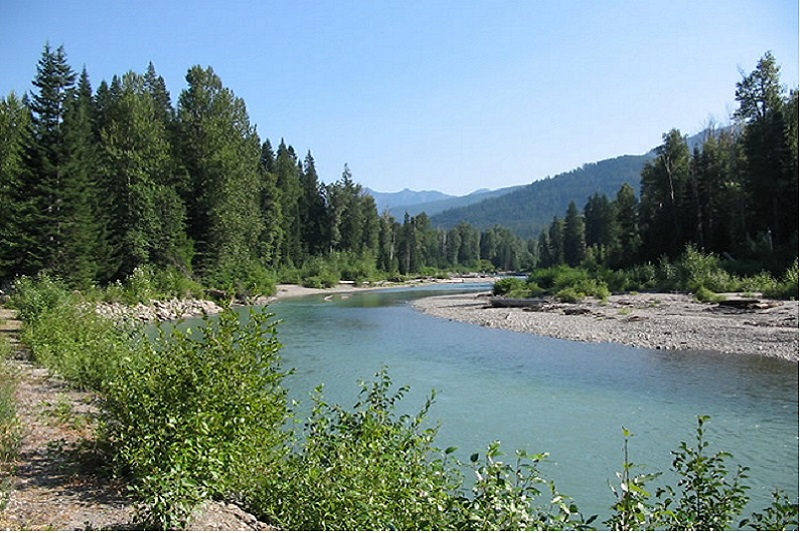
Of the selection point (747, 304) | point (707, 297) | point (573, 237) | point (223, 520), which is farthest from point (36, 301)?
point (573, 237)

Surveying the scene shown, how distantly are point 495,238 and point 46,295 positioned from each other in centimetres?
14192

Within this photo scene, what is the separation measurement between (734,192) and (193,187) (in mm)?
39673

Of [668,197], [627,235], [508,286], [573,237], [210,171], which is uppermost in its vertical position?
[210,171]

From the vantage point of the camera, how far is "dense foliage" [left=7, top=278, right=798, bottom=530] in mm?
3957

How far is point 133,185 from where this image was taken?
3688 centimetres

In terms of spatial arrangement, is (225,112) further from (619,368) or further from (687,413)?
(687,413)

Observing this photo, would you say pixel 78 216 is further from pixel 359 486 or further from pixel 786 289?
pixel 786 289

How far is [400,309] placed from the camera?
39.8m

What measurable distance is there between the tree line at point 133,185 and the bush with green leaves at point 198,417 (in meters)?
27.8

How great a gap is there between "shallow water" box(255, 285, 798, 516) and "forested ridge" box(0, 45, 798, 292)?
10.7 metres

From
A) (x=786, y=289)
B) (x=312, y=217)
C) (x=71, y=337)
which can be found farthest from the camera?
(x=312, y=217)

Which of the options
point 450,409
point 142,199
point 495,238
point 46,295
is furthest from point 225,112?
point 495,238

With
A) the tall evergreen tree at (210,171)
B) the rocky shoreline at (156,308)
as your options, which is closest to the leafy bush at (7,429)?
the rocky shoreline at (156,308)

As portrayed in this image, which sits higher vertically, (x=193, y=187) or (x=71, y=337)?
(x=193, y=187)
